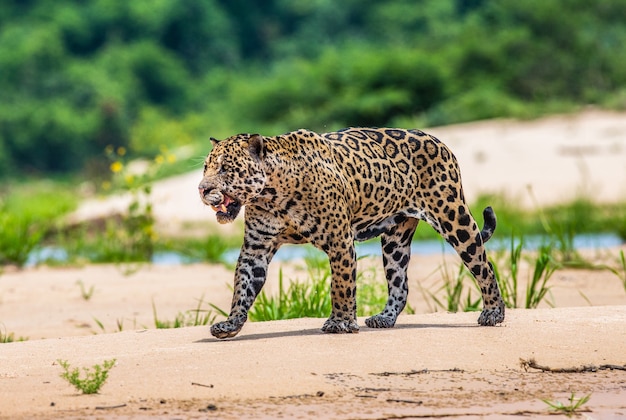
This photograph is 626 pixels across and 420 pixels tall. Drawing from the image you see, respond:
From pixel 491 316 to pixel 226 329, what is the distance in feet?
4.84

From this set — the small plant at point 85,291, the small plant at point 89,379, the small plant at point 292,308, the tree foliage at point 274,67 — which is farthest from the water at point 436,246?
the tree foliage at point 274,67

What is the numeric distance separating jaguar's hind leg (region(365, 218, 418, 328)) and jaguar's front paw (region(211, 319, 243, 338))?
0.87 meters

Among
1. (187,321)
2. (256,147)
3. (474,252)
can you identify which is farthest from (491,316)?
(187,321)

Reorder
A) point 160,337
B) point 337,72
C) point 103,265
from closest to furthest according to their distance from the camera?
point 160,337 → point 103,265 → point 337,72

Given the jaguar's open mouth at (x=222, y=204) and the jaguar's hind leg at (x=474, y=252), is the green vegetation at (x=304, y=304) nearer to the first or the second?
the jaguar's hind leg at (x=474, y=252)

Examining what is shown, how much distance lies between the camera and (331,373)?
604cm

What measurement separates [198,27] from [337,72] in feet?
49.1

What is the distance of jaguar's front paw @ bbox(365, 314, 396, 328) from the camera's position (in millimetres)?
7105

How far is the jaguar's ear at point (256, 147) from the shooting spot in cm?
635

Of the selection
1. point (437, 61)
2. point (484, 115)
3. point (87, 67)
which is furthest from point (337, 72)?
point (87, 67)

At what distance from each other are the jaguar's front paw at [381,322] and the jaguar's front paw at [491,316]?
480mm

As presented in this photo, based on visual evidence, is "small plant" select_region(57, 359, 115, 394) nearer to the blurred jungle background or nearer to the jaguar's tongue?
the jaguar's tongue

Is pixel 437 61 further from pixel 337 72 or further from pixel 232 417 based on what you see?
pixel 232 417

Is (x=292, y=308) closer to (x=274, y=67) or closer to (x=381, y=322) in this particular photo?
(x=381, y=322)
